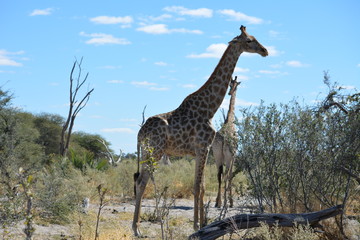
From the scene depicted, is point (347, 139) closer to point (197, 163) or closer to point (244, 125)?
point (244, 125)

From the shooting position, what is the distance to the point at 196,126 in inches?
328

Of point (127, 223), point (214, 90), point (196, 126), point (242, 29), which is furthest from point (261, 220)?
point (242, 29)

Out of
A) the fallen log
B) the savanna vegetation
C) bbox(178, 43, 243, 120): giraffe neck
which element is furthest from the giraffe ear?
the fallen log

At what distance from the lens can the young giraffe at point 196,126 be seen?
26.2 feet

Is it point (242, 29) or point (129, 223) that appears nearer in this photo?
point (242, 29)

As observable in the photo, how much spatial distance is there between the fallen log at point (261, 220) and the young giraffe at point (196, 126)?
1912 mm

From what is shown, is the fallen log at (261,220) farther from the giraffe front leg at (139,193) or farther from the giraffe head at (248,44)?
the giraffe head at (248,44)

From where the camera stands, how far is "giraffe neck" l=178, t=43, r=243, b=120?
8.59 meters

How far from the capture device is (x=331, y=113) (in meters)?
7.14

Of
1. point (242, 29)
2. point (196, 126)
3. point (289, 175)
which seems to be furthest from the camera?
point (242, 29)

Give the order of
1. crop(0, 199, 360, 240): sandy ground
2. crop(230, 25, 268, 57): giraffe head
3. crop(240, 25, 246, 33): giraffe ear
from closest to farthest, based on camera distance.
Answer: crop(0, 199, 360, 240): sandy ground
crop(230, 25, 268, 57): giraffe head
crop(240, 25, 246, 33): giraffe ear

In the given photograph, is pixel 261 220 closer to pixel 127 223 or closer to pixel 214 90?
pixel 214 90

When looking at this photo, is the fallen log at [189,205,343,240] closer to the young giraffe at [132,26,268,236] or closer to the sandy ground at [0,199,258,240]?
the sandy ground at [0,199,258,240]

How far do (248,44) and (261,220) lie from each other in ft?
12.4
